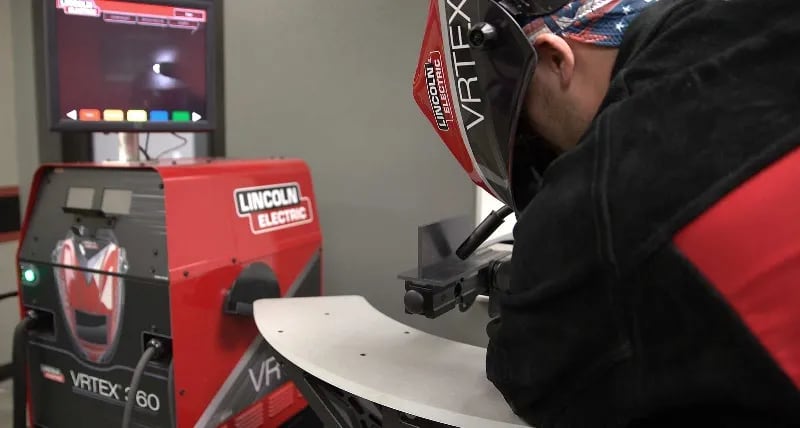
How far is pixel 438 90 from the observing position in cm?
81

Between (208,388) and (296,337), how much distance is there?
0.28 metres

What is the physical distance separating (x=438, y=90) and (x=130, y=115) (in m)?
0.98

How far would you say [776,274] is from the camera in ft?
1.44

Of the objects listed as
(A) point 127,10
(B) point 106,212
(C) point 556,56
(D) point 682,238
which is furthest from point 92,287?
(D) point 682,238

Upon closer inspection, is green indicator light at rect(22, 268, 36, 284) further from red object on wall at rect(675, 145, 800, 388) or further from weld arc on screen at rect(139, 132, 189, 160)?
red object on wall at rect(675, 145, 800, 388)

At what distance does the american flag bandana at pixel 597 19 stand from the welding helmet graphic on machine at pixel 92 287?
3.13 feet

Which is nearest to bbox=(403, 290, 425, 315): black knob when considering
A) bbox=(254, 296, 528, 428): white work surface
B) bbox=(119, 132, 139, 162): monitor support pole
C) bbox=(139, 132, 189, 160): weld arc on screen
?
bbox=(254, 296, 528, 428): white work surface

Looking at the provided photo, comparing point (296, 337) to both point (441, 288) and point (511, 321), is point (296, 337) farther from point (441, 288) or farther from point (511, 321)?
point (511, 321)

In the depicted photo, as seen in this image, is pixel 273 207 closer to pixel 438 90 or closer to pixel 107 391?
pixel 107 391

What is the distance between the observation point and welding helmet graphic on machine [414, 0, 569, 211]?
694mm

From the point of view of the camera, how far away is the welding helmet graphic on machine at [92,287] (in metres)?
A: 1.22

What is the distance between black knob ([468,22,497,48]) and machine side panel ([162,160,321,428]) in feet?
2.41

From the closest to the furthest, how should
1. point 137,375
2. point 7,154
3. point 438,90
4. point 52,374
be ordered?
point 438,90
point 137,375
point 52,374
point 7,154

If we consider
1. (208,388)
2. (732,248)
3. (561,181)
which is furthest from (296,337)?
(732,248)
